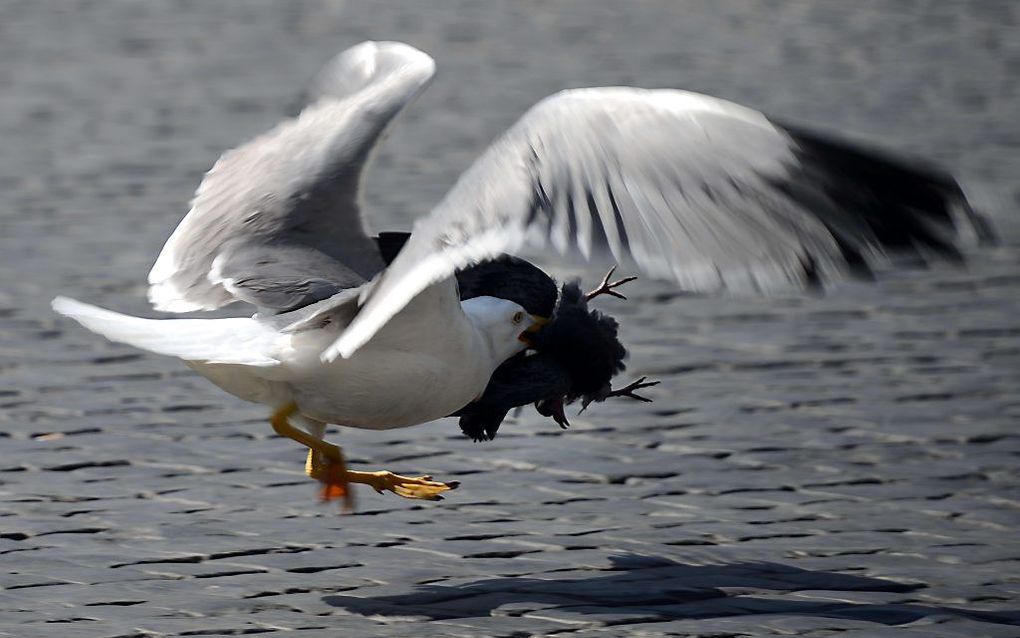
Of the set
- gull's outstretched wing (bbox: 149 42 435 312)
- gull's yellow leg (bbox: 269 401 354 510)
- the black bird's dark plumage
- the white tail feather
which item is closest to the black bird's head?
the black bird's dark plumage

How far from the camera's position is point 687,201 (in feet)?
14.8

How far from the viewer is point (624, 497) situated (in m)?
6.49

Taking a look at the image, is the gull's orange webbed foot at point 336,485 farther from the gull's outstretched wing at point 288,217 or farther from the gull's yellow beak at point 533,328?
the gull's yellow beak at point 533,328

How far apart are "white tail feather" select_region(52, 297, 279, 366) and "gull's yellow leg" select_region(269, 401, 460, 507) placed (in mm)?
424

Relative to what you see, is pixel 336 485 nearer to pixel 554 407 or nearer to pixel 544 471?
pixel 554 407

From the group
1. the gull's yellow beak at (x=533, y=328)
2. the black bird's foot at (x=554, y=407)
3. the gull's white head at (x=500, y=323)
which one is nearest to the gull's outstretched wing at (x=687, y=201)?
the gull's white head at (x=500, y=323)

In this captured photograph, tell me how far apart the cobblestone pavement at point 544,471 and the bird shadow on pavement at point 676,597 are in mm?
12

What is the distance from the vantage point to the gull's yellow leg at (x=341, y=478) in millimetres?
5793

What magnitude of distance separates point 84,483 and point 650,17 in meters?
13.3

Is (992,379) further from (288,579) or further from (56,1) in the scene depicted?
(56,1)

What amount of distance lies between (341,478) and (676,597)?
1090 mm

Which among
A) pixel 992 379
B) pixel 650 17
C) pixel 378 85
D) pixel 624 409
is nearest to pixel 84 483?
pixel 378 85

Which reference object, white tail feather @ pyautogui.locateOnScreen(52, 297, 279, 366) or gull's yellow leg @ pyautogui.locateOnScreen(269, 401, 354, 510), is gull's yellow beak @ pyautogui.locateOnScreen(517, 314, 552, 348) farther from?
white tail feather @ pyautogui.locateOnScreen(52, 297, 279, 366)

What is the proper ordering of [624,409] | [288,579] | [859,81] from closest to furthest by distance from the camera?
1. [288,579]
2. [624,409]
3. [859,81]
